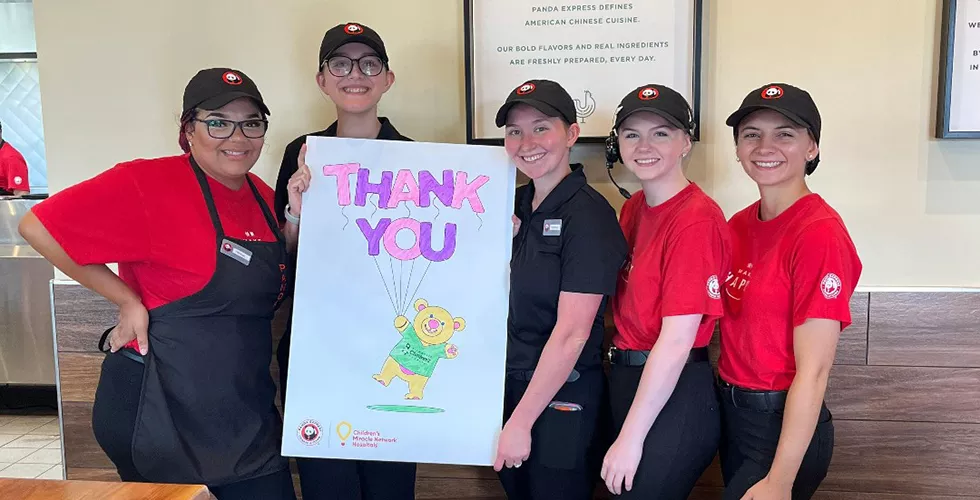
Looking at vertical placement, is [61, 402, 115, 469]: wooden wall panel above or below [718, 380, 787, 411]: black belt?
below

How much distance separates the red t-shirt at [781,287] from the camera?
1339 millimetres

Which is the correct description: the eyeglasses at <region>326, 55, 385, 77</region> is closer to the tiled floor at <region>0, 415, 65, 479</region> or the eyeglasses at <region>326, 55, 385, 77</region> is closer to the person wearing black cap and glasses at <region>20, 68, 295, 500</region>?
the person wearing black cap and glasses at <region>20, 68, 295, 500</region>

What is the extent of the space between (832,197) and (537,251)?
1.03 m

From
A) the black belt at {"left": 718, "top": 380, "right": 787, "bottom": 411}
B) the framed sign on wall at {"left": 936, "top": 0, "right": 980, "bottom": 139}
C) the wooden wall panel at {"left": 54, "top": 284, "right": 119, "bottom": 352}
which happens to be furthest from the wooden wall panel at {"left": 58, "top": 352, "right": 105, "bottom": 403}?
the framed sign on wall at {"left": 936, "top": 0, "right": 980, "bottom": 139}

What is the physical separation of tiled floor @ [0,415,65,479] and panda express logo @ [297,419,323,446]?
181cm

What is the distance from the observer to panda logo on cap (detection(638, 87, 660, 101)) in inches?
58.1

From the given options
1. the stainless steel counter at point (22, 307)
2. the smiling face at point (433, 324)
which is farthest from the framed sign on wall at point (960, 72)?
the stainless steel counter at point (22, 307)

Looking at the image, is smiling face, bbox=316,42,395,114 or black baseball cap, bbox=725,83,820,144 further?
smiling face, bbox=316,42,395,114

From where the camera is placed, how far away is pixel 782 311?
141cm

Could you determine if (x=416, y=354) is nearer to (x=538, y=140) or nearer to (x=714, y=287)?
(x=538, y=140)

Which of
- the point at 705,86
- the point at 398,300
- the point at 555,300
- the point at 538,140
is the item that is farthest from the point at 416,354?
the point at 705,86

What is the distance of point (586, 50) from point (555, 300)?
86 cm

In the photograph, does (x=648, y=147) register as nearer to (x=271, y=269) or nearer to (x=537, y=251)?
(x=537, y=251)

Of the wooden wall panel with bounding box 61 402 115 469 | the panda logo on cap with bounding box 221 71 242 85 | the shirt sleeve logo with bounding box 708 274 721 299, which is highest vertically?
the panda logo on cap with bounding box 221 71 242 85
